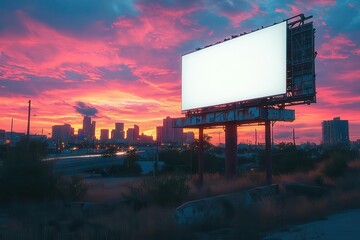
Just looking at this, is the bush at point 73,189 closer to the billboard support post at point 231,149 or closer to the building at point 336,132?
the billboard support post at point 231,149

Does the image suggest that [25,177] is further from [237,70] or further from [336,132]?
[336,132]

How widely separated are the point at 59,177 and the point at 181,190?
24.1 feet

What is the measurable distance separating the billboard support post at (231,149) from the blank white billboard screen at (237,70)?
1.76 metres

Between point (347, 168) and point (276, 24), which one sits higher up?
point (276, 24)

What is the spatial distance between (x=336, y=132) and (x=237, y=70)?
9503 centimetres

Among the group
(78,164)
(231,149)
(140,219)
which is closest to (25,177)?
(140,219)

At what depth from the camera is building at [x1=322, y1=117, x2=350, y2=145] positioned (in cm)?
10719

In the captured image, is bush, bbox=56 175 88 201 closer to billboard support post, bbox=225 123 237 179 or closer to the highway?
the highway

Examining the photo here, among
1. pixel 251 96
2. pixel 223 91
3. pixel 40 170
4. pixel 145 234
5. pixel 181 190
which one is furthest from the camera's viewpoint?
pixel 223 91

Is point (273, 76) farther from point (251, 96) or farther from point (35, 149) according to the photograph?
Result: point (35, 149)

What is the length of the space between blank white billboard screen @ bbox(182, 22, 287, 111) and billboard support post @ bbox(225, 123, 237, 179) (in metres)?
1.76

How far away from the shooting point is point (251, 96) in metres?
21.9

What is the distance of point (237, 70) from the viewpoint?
22.9m

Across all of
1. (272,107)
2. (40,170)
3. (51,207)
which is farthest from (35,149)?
(272,107)
